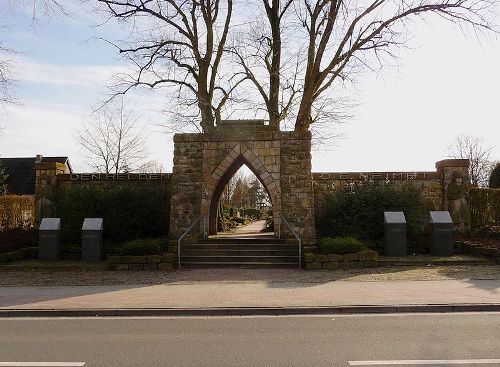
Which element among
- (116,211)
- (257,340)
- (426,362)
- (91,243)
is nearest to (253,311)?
(257,340)

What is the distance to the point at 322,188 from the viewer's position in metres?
17.8

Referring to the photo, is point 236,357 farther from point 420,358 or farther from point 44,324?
point 44,324

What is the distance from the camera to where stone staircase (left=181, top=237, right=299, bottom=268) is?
1445 cm

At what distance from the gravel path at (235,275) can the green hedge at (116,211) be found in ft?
9.46

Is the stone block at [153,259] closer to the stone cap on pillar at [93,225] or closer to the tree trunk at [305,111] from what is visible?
the stone cap on pillar at [93,225]

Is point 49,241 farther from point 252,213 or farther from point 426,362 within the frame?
point 252,213

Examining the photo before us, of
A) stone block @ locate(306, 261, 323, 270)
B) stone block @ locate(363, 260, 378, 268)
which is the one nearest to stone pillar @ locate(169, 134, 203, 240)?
stone block @ locate(306, 261, 323, 270)

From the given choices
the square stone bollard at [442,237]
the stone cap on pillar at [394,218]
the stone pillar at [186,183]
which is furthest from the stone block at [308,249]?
the square stone bollard at [442,237]

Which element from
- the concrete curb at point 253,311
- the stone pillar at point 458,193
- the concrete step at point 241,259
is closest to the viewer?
the concrete curb at point 253,311

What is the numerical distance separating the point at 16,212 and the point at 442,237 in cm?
1593

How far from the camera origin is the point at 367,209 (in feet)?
52.7

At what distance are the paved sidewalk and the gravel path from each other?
0.58m

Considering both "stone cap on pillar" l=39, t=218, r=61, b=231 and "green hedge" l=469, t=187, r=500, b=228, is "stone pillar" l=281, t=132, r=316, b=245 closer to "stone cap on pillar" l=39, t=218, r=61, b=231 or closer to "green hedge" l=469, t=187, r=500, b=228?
"green hedge" l=469, t=187, r=500, b=228

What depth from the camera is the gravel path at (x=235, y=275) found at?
11766mm
